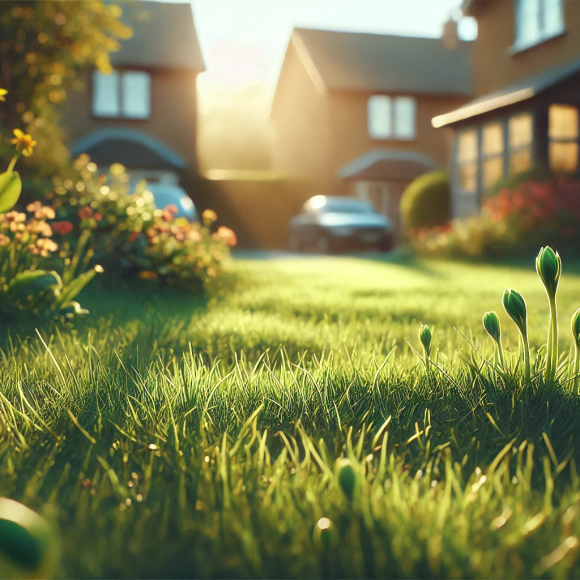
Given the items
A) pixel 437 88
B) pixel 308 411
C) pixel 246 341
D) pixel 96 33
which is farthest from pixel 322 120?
pixel 308 411

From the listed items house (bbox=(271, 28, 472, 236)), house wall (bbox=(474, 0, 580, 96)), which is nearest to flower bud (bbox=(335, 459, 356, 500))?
house wall (bbox=(474, 0, 580, 96))

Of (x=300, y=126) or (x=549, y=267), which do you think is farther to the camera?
(x=300, y=126)

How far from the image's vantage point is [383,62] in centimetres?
2772

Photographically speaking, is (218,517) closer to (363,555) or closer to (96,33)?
(363,555)

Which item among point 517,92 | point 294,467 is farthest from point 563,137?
point 294,467

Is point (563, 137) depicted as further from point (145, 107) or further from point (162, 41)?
point (162, 41)

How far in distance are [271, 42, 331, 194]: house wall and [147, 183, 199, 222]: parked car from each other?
11763 mm

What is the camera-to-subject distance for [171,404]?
2.39m

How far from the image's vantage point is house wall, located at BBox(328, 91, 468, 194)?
86.7 feet

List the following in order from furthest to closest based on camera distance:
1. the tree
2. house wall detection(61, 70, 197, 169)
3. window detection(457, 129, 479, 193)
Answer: house wall detection(61, 70, 197, 169) < window detection(457, 129, 479, 193) < the tree

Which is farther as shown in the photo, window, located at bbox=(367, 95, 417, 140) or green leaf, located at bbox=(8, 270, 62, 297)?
window, located at bbox=(367, 95, 417, 140)

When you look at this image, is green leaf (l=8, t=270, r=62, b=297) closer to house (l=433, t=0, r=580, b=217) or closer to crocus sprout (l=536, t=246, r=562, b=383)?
crocus sprout (l=536, t=246, r=562, b=383)

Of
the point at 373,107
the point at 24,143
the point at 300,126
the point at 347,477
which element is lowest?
the point at 347,477

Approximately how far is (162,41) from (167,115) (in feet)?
9.01
